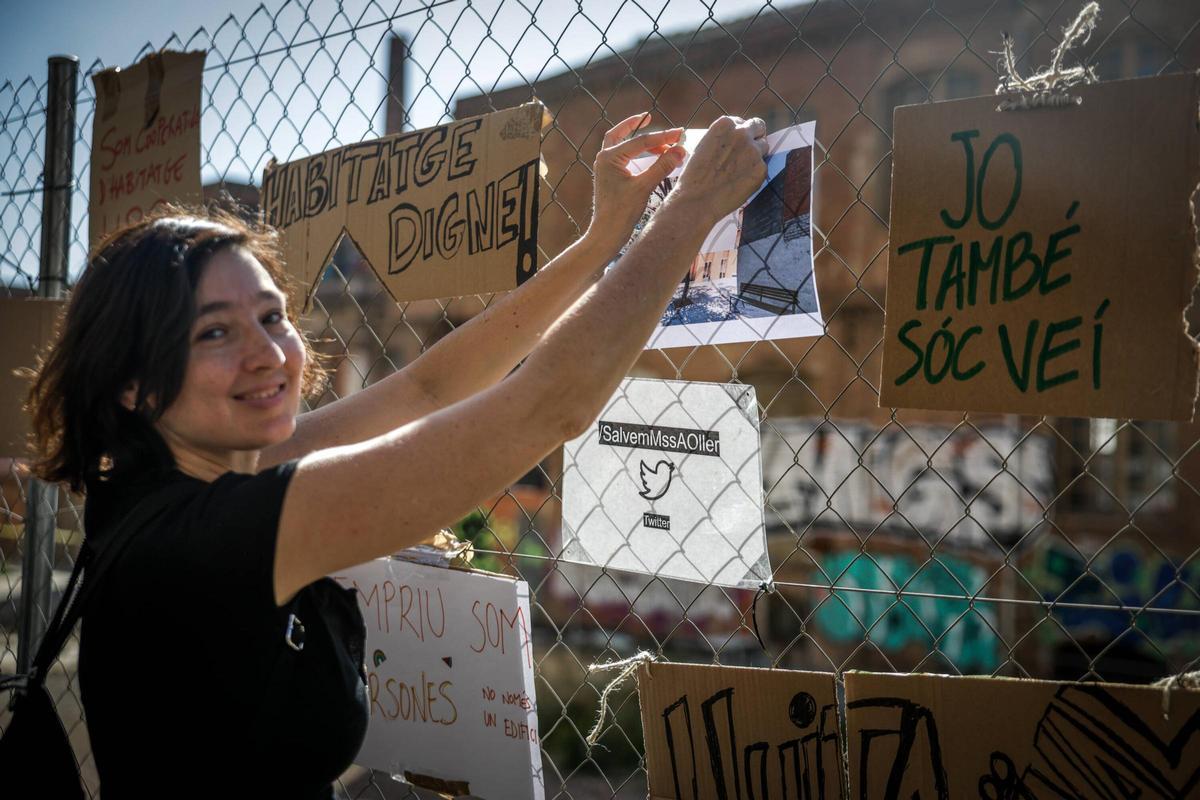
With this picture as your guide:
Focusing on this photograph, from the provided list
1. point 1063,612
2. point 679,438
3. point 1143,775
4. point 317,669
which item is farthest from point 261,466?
point 1063,612

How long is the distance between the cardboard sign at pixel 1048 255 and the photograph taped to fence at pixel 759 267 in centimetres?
15

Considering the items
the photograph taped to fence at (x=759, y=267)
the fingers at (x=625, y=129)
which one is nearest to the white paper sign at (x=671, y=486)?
the photograph taped to fence at (x=759, y=267)

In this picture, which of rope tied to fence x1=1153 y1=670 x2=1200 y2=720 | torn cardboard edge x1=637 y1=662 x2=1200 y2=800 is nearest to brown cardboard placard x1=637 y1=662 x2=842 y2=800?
torn cardboard edge x1=637 y1=662 x2=1200 y2=800

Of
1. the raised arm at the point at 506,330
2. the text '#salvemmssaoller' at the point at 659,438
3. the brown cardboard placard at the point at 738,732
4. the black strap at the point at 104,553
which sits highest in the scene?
the raised arm at the point at 506,330

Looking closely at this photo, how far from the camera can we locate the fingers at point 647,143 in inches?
60.3

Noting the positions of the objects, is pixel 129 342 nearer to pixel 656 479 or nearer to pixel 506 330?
pixel 506 330

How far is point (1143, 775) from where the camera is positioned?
49.7 inches

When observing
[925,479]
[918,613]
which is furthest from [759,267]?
[925,479]

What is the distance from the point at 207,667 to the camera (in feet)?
3.67

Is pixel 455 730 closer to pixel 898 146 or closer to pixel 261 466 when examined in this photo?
pixel 261 466

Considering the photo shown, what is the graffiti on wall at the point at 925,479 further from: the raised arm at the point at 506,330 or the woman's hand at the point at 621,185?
the woman's hand at the point at 621,185

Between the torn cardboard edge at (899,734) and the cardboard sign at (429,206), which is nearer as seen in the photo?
the torn cardboard edge at (899,734)

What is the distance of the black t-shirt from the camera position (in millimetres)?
1099

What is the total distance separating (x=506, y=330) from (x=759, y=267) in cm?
49
